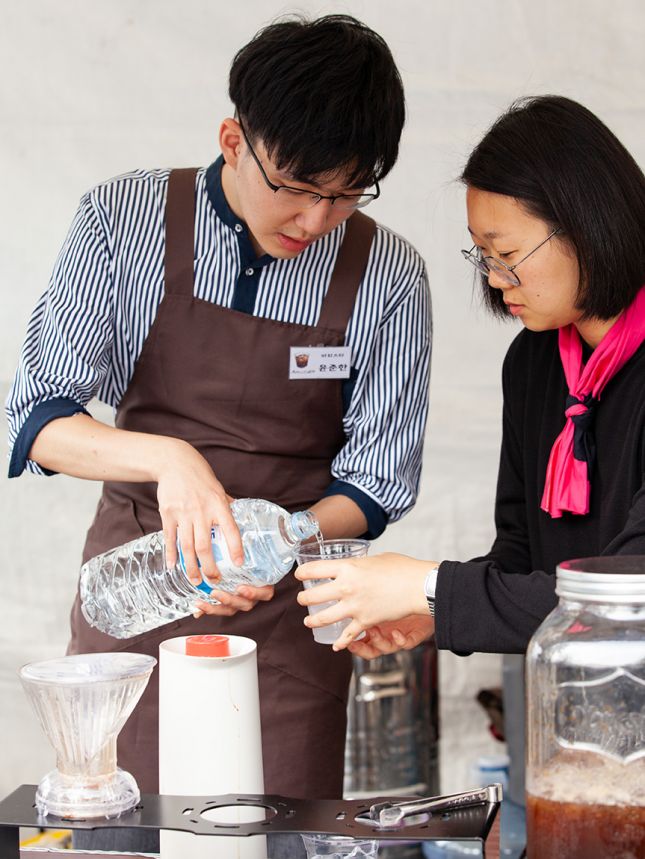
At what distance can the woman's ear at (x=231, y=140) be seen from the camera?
1.81 metres

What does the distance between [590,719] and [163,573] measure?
43.5 inches

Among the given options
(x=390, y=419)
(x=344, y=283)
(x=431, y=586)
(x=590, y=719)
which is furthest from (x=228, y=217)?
(x=590, y=719)

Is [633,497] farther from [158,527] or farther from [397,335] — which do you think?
[158,527]

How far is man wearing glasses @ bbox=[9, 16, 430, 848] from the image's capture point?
6.49 feet

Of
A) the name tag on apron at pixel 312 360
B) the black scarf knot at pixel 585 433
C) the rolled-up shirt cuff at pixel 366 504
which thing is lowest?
the rolled-up shirt cuff at pixel 366 504

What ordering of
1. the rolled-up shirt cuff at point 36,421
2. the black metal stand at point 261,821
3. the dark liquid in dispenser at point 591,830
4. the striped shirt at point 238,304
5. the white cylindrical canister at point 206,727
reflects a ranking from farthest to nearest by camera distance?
the striped shirt at point 238,304 → the rolled-up shirt cuff at point 36,421 → the white cylindrical canister at point 206,727 → the black metal stand at point 261,821 → the dark liquid in dispenser at point 591,830

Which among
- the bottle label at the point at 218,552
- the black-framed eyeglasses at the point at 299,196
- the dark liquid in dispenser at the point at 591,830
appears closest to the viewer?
the dark liquid in dispenser at the point at 591,830

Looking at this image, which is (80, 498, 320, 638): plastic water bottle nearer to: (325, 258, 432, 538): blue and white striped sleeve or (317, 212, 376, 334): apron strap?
(325, 258, 432, 538): blue and white striped sleeve

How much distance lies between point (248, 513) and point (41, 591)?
150 cm

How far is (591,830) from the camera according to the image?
3.24 feet

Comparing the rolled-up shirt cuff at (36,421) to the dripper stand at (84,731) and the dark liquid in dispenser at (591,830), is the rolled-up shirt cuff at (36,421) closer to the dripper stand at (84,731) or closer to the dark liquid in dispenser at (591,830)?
the dripper stand at (84,731)

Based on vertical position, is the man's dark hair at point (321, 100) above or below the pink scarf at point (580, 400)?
above

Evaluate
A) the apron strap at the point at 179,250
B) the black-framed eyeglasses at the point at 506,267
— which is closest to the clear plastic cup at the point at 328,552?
the black-framed eyeglasses at the point at 506,267

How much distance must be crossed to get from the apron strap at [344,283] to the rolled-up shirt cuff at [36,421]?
17.6 inches
